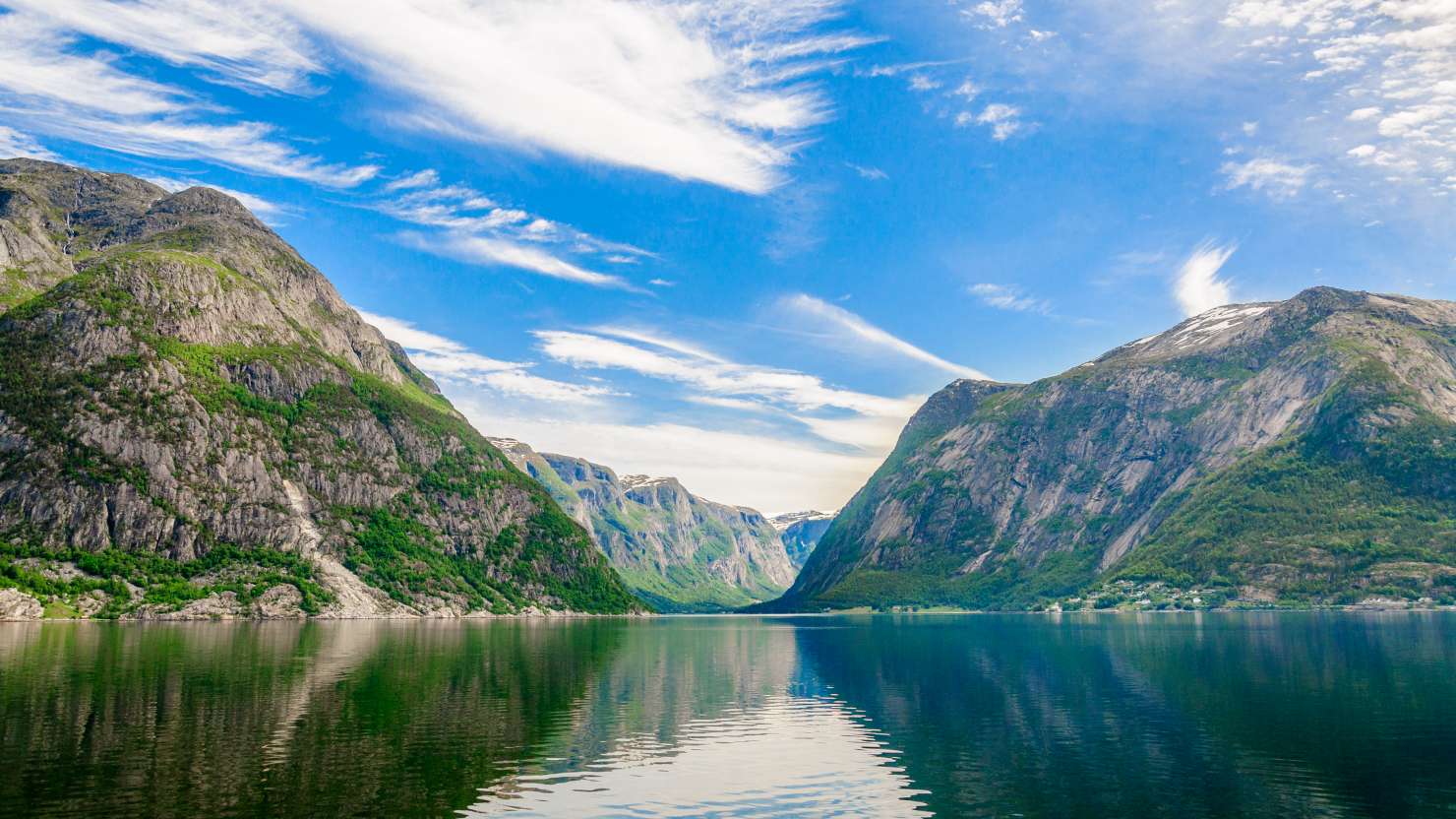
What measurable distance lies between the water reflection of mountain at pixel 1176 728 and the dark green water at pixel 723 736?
0.92 feet

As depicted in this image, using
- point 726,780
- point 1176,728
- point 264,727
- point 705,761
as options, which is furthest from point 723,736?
point 1176,728

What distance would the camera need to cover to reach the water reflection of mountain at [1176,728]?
40.7 metres

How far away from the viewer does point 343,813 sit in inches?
1444

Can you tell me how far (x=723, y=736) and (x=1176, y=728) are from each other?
29.4 m

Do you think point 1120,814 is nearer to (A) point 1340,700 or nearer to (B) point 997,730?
(B) point 997,730

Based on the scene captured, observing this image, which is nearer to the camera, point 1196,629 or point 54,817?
point 54,817

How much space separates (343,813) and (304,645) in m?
109

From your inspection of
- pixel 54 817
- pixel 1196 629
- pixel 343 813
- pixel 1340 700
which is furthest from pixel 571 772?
pixel 1196 629

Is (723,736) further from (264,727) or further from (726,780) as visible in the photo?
(264,727)

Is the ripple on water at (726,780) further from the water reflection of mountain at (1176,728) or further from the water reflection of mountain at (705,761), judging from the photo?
the water reflection of mountain at (1176,728)

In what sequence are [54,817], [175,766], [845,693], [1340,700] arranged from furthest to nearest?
[845,693], [1340,700], [175,766], [54,817]

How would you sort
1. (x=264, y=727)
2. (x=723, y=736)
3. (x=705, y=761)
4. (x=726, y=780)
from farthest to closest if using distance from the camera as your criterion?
(x=723, y=736), (x=264, y=727), (x=705, y=761), (x=726, y=780)

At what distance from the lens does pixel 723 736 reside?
61.2 metres

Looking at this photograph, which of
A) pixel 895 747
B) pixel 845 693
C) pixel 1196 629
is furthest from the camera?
pixel 1196 629
